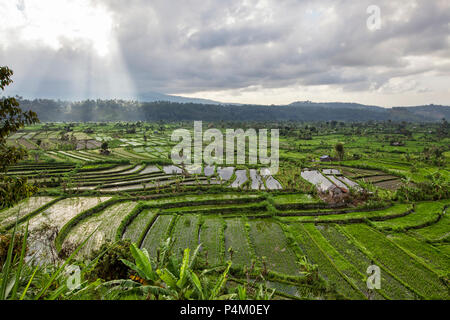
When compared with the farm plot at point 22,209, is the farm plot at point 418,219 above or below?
below

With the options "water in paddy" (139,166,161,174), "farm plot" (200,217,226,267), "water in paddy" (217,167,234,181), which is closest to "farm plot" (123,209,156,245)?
"farm plot" (200,217,226,267)

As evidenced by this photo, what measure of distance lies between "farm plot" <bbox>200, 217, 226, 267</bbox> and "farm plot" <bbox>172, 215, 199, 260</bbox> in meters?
0.55

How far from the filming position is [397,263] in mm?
14117

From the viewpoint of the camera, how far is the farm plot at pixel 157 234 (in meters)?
16.0

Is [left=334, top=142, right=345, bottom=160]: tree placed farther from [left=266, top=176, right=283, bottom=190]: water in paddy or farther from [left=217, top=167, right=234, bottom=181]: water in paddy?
[left=217, top=167, right=234, bottom=181]: water in paddy

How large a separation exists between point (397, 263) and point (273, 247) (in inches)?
287

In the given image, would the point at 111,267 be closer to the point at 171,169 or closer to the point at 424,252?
the point at 424,252

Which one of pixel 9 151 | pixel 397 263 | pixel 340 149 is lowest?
pixel 397 263

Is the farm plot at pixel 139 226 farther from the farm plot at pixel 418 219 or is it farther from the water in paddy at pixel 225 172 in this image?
the farm plot at pixel 418 219

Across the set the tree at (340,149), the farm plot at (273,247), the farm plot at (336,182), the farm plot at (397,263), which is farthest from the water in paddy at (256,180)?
the tree at (340,149)

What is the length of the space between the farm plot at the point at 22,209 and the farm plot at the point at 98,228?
162 inches

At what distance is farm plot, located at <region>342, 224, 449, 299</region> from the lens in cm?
1200

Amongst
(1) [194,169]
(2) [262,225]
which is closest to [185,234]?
(2) [262,225]
